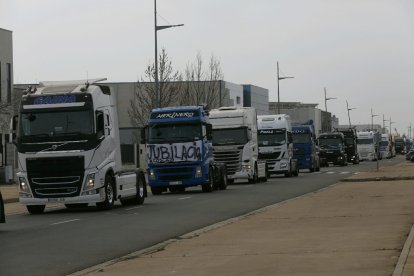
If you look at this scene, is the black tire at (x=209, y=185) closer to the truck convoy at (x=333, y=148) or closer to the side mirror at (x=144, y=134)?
the side mirror at (x=144, y=134)

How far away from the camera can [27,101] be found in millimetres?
24344

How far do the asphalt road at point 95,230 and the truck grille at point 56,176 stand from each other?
70 centimetres

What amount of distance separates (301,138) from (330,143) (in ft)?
59.4

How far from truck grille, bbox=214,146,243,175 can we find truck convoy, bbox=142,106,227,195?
5588 millimetres

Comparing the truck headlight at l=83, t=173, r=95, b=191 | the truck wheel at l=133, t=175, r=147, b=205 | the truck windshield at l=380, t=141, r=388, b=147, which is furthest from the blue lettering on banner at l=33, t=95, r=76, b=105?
the truck windshield at l=380, t=141, r=388, b=147

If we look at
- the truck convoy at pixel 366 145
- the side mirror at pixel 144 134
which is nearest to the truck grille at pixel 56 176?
the side mirror at pixel 144 134

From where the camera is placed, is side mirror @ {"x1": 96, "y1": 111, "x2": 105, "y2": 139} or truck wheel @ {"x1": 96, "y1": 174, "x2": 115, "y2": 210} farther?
truck wheel @ {"x1": 96, "y1": 174, "x2": 115, "y2": 210}

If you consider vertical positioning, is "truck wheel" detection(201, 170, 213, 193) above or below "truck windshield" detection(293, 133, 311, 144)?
below

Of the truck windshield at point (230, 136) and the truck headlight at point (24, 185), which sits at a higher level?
the truck windshield at point (230, 136)

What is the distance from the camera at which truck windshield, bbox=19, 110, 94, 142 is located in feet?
78.6

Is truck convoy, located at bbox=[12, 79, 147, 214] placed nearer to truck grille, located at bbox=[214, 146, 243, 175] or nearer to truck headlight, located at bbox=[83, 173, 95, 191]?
truck headlight, located at bbox=[83, 173, 95, 191]

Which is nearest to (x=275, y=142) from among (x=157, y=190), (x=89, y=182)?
(x=157, y=190)

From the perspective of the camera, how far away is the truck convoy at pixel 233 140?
40.0 metres

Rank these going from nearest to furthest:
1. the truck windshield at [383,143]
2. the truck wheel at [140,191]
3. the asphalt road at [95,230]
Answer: the asphalt road at [95,230]
the truck wheel at [140,191]
the truck windshield at [383,143]
